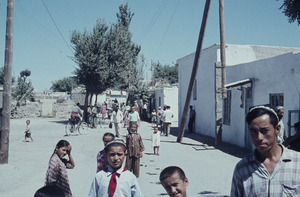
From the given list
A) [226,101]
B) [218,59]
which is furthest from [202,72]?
[226,101]

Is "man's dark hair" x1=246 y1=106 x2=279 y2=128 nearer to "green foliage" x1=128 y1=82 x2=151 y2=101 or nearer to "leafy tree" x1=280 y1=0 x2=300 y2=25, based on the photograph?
"leafy tree" x1=280 y1=0 x2=300 y2=25

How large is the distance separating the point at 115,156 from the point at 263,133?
5.86ft

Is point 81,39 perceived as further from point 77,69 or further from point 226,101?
point 226,101

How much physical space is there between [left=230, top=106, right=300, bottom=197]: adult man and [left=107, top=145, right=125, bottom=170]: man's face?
1.52m

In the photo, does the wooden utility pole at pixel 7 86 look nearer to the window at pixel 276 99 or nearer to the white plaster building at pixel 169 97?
the window at pixel 276 99

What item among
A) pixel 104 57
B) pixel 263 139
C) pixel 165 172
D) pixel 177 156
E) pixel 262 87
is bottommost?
pixel 177 156

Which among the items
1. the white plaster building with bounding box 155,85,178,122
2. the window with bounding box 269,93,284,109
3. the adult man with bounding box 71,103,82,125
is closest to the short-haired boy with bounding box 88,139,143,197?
the window with bounding box 269,93,284,109

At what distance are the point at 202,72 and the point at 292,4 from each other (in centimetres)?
626

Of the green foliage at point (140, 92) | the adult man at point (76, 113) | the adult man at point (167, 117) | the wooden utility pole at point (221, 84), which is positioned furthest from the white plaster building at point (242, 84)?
the green foliage at point (140, 92)

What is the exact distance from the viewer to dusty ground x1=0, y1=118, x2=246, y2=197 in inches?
273

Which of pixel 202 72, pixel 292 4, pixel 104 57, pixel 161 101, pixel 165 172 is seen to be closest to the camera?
pixel 165 172

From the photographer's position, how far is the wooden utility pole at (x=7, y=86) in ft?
30.2

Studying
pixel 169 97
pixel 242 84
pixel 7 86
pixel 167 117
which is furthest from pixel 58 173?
pixel 169 97

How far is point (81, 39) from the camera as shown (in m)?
25.7
